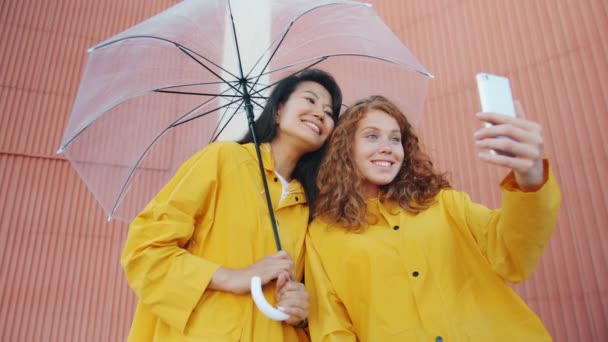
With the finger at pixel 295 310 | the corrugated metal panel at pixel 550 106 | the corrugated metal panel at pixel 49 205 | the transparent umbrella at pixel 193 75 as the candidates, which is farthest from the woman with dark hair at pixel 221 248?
the corrugated metal panel at pixel 49 205

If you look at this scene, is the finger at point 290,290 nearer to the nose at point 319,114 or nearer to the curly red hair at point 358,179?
the curly red hair at point 358,179

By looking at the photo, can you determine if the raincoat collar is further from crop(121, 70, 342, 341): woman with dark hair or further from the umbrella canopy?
the umbrella canopy

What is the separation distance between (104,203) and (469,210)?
1530 millimetres

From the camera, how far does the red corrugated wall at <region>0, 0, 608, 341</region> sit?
305 cm

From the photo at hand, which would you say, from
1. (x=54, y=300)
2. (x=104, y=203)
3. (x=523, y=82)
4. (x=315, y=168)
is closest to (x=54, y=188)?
(x=54, y=300)

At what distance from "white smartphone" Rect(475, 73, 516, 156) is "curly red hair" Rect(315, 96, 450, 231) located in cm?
72

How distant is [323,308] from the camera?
4.60 ft

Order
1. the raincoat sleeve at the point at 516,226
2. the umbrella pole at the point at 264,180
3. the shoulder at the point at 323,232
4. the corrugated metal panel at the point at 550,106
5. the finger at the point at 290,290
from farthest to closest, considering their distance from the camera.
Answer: the corrugated metal panel at the point at 550,106
the shoulder at the point at 323,232
the umbrella pole at the point at 264,180
the finger at the point at 290,290
the raincoat sleeve at the point at 516,226

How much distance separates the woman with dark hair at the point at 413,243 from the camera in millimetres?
996

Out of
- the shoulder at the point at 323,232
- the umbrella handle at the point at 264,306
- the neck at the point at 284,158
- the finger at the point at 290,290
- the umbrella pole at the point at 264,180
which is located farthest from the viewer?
the neck at the point at 284,158

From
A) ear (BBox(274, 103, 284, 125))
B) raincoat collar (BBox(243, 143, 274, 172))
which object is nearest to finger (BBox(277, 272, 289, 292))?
raincoat collar (BBox(243, 143, 274, 172))

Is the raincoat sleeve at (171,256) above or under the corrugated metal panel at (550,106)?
under

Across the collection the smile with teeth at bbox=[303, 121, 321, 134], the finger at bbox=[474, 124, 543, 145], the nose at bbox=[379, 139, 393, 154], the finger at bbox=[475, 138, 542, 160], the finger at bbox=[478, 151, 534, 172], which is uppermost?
the smile with teeth at bbox=[303, 121, 321, 134]

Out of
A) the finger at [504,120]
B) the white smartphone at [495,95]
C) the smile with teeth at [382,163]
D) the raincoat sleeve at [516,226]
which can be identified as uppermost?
the smile with teeth at [382,163]
